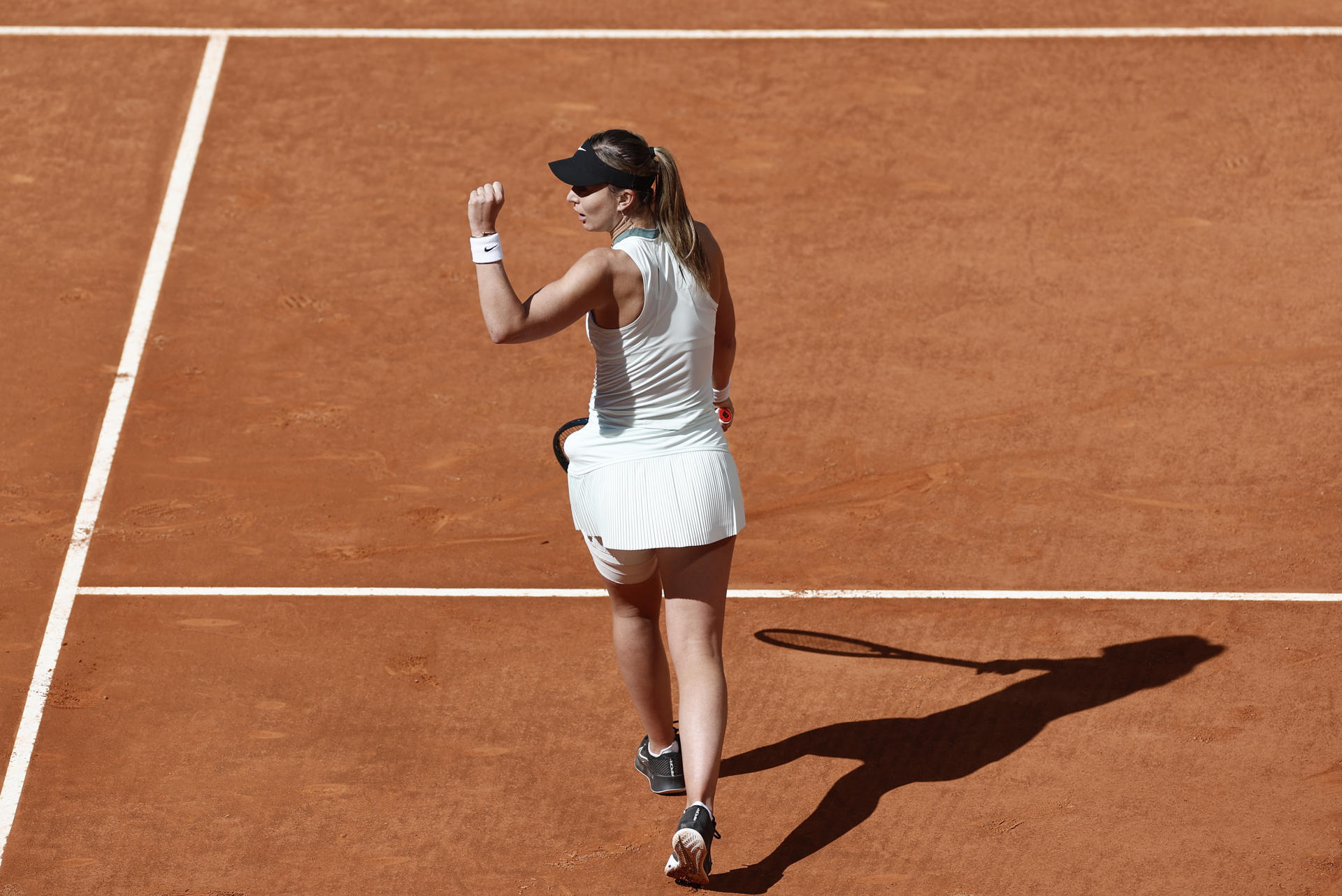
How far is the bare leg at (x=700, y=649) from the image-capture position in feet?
16.0

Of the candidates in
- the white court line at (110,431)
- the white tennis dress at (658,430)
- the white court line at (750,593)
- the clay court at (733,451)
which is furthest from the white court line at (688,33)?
the white tennis dress at (658,430)

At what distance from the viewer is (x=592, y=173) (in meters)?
4.57

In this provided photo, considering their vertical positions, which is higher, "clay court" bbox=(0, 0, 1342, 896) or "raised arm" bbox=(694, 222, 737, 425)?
"raised arm" bbox=(694, 222, 737, 425)

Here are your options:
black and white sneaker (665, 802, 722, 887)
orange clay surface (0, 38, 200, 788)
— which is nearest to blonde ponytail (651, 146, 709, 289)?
black and white sneaker (665, 802, 722, 887)

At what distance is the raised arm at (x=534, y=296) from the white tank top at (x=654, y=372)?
5.1 inches

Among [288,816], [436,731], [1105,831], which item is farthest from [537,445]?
[1105,831]

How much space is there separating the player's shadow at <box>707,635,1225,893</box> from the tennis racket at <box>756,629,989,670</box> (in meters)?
0.03

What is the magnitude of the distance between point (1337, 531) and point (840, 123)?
4.47 meters

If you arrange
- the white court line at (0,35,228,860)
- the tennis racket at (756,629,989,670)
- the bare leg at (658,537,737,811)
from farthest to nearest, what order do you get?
1. the tennis racket at (756,629,989,670)
2. the white court line at (0,35,228,860)
3. the bare leg at (658,537,737,811)

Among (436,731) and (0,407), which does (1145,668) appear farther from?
(0,407)

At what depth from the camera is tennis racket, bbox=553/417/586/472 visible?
16.6ft

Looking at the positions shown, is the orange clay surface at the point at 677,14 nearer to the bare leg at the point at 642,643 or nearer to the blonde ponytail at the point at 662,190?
the blonde ponytail at the point at 662,190

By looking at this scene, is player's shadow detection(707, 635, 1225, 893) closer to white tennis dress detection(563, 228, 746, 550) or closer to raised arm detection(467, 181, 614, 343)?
white tennis dress detection(563, 228, 746, 550)

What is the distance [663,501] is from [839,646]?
1825mm
